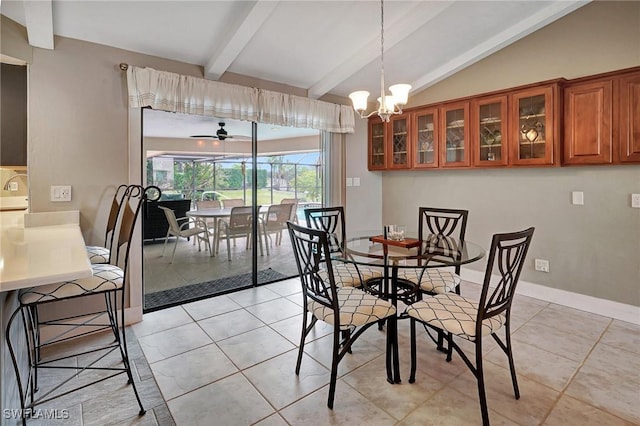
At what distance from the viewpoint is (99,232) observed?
113 inches

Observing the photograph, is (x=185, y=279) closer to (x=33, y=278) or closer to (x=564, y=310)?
(x=33, y=278)

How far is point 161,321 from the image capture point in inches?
119

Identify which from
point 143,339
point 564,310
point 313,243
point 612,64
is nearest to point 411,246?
point 313,243

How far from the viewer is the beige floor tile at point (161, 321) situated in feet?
9.38

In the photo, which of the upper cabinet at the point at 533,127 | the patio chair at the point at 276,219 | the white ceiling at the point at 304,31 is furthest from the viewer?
the patio chair at the point at 276,219

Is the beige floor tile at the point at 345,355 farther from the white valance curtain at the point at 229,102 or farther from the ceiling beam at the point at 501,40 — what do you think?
the ceiling beam at the point at 501,40

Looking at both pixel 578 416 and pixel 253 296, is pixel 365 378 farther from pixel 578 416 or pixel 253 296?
pixel 253 296

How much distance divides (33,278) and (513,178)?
4.09 meters

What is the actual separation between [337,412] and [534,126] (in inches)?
124

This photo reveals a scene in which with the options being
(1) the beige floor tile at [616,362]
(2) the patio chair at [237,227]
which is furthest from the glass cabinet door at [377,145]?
(1) the beige floor tile at [616,362]

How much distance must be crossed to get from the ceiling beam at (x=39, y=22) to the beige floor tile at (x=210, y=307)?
2.45 metres

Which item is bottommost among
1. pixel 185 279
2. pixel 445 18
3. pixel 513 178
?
pixel 185 279

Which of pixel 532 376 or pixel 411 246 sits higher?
pixel 411 246

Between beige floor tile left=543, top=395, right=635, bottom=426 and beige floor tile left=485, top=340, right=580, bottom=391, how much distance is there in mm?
156
